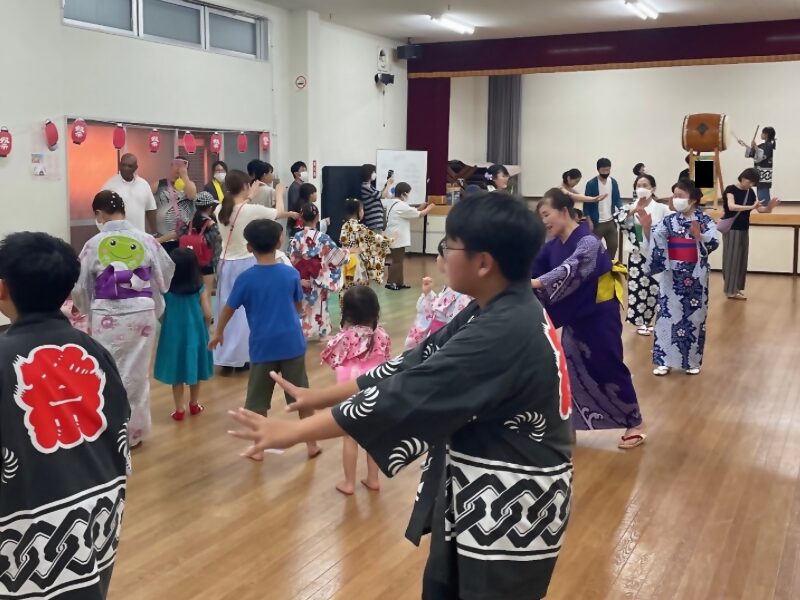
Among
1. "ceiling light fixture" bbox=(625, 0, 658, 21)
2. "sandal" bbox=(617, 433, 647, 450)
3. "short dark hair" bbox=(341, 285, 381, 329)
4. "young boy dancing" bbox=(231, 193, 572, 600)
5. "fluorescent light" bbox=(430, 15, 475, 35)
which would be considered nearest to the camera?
"young boy dancing" bbox=(231, 193, 572, 600)

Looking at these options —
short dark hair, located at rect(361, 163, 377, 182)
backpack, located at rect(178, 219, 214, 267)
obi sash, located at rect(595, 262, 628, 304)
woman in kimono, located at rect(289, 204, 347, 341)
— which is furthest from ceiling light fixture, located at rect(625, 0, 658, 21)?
obi sash, located at rect(595, 262, 628, 304)

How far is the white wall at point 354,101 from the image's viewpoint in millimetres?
11117

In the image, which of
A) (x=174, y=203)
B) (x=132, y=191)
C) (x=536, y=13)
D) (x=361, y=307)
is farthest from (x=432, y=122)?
(x=361, y=307)

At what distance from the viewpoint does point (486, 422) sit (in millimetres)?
1617

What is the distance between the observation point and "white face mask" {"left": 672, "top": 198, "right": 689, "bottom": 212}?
575 centimetres

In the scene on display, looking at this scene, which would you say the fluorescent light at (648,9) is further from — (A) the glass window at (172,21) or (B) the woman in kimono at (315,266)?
(B) the woman in kimono at (315,266)

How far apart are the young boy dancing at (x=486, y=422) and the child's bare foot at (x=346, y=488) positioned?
2.08 metres

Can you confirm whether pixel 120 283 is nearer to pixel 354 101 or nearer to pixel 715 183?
pixel 354 101

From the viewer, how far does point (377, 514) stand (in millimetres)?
3562

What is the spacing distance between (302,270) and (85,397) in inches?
185

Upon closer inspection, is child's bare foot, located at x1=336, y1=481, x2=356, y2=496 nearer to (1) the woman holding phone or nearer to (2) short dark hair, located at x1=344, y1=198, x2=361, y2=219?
(1) the woman holding phone

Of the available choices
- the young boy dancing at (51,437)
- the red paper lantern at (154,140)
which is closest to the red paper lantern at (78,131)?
the red paper lantern at (154,140)

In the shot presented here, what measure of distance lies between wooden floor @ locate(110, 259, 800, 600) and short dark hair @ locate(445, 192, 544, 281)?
1629 mm

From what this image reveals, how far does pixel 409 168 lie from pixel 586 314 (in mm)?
8849
